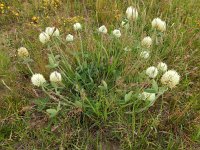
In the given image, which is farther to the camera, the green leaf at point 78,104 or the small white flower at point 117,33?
the small white flower at point 117,33

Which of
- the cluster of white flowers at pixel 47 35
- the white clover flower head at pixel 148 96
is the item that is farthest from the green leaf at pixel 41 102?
the white clover flower head at pixel 148 96

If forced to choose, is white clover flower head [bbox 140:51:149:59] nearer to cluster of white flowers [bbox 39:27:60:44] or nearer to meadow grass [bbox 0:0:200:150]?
meadow grass [bbox 0:0:200:150]

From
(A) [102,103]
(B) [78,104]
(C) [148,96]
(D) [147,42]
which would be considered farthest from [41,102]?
(D) [147,42]

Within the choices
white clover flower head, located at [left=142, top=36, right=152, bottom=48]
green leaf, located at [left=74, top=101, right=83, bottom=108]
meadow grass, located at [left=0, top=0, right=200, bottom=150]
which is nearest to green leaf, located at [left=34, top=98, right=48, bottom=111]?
meadow grass, located at [left=0, top=0, right=200, bottom=150]

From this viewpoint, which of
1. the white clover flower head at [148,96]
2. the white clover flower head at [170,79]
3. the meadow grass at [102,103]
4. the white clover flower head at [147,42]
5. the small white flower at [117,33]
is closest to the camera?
the white clover flower head at [170,79]

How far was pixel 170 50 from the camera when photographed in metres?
2.89

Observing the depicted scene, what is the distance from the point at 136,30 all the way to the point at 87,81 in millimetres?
695

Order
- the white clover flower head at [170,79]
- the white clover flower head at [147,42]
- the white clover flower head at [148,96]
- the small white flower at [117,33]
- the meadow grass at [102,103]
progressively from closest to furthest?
1. the white clover flower head at [170,79]
2. the white clover flower head at [148,96]
3. the meadow grass at [102,103]
4. the white clover flower head at [147,42]
5. the small white flower at [117,33]

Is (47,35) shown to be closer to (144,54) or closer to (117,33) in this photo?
(117,33)

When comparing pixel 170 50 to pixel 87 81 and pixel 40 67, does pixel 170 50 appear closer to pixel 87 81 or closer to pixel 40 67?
pixel 87 81

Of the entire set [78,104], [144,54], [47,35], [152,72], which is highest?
[47,35]

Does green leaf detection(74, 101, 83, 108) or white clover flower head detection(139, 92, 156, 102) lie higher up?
white clover flower head detection(139, 92, 156, 102)

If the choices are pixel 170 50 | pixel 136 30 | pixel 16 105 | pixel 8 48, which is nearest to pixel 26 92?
pixel 16 105

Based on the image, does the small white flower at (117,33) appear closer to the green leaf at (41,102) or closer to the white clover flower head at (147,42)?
the white clover flower head at (147,42)
